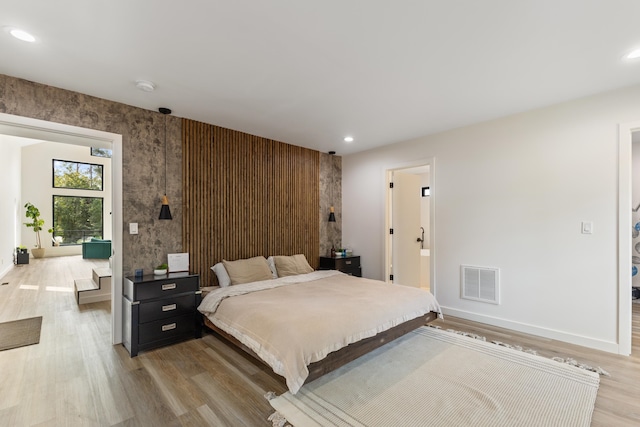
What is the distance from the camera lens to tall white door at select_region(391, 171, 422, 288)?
199 inches

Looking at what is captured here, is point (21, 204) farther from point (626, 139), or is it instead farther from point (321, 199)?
point (626, 139)

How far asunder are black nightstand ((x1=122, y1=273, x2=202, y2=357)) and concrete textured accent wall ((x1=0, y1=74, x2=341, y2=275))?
0.40 m

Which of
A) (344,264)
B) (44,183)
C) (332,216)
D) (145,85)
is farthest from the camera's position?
(44,183)

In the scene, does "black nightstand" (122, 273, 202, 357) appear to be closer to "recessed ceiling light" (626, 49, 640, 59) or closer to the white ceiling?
the white ceiling

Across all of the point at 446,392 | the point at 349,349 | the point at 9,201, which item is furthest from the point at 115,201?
the point at 9,201

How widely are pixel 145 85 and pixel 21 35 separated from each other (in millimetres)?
826

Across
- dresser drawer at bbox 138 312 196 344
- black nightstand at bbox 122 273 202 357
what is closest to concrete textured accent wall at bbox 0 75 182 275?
black nightstand at bbox 122 273 202 357

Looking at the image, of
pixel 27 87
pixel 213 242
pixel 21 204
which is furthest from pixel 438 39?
pixel 21 204

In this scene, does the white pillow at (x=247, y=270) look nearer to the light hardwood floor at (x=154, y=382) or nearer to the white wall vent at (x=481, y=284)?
the light hardwood floor at (x=154, y=382)

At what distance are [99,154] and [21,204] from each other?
9.11 ft

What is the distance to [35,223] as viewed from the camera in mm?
9078

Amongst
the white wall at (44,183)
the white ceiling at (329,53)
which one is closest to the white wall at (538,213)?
the white ceiling at (329,53)

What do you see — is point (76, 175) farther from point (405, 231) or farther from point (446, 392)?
point (446, 392)

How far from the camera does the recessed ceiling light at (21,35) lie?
1955mm
